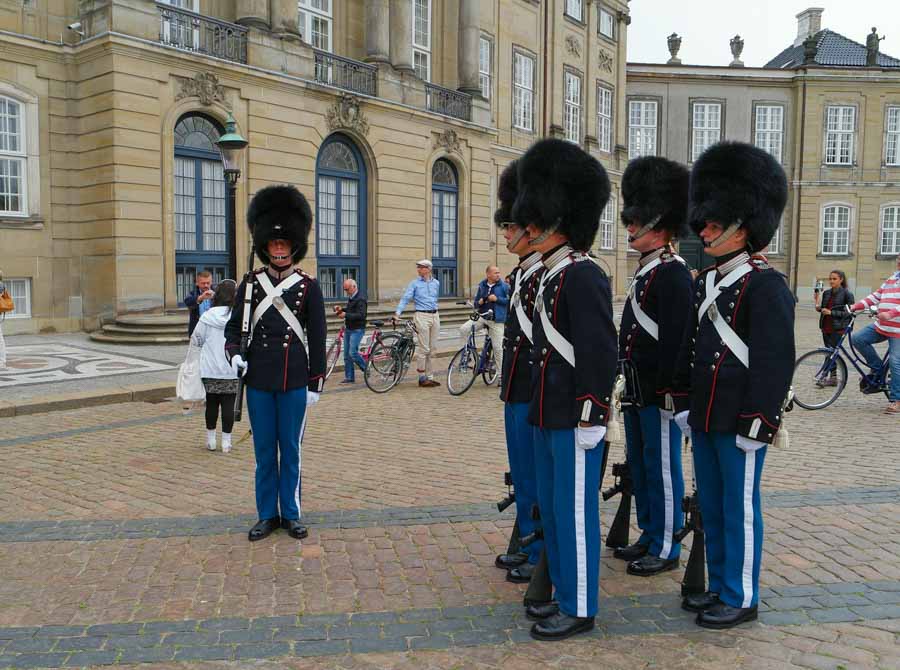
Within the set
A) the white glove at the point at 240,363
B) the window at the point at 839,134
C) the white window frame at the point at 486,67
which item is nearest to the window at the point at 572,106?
the white window frame at the point at 486,67

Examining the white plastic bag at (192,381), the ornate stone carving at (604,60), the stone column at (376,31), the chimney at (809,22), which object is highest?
the chimney at (809,22)

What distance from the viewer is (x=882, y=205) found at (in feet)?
144

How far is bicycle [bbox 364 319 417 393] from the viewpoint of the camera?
12078 millimetres

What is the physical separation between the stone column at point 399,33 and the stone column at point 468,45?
309 cm

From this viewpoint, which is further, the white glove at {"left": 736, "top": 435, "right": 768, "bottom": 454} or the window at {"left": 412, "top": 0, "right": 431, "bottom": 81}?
the window at {"left": 412, "top": 0, "right": 431, "bottom": 81}

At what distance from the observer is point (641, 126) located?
42062mm

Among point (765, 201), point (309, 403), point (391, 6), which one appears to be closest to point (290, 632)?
point (309, 403)

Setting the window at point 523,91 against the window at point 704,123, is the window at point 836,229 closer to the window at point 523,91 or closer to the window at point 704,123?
the window at point 704,123

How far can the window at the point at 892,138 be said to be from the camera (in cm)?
4344

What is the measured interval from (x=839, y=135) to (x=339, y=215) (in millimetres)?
32336

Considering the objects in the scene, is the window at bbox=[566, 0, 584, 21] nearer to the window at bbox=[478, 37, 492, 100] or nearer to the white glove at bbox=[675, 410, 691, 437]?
the window at bbox=[478, 37, 492, 100]

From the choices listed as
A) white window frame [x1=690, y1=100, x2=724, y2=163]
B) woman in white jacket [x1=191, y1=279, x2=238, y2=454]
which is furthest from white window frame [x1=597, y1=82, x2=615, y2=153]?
woman in white jacket [x1=191, y1=279, x2=238, y2=454]

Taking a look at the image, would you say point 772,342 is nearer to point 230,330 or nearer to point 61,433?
point 230,330

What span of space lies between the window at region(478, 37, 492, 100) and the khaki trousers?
1795 cm
